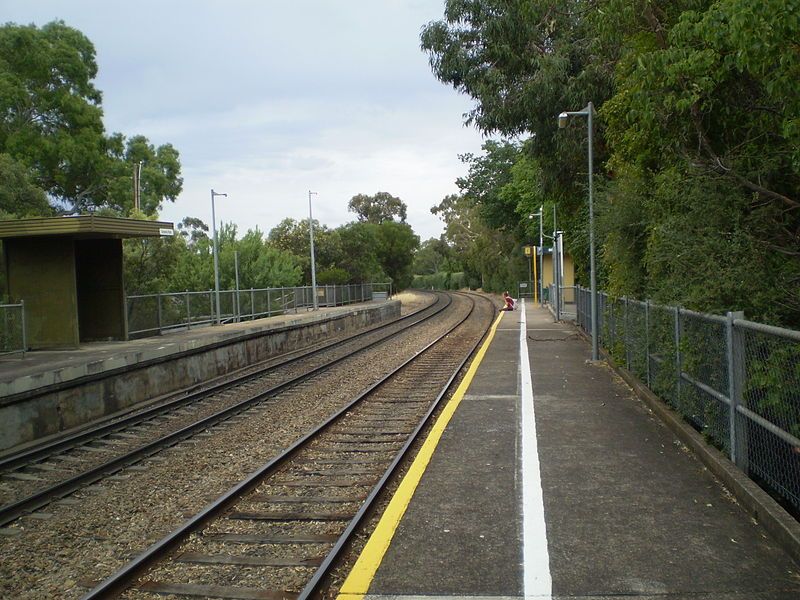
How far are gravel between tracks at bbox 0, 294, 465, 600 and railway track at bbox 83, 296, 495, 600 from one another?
346 millimetres

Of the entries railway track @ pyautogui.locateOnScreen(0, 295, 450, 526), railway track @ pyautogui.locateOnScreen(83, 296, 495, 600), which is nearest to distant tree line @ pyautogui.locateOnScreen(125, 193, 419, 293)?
railway track @ pyautogui.locateOnScreen(0, 295, 450, 526)

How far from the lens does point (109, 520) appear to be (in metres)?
6.56

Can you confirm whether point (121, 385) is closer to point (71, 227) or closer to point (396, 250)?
point (71, 227)

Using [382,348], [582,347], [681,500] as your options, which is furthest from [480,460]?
[382,348]

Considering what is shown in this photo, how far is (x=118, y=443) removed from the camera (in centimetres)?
1005

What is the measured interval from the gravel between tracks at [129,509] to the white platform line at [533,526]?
2952mm

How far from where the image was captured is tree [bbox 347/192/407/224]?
4734 inches

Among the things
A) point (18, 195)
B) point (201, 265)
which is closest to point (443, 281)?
point (201, 265)

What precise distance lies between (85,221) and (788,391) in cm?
1398

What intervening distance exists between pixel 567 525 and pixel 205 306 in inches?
859

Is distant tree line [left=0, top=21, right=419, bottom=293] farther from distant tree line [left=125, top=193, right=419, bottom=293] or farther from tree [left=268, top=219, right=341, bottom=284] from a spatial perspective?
tree [left=268, top=219, right=341, bottom=284]

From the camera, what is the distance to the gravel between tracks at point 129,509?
5316 millimetres

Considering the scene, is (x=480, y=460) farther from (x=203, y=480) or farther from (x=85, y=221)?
(x=85, y=221)

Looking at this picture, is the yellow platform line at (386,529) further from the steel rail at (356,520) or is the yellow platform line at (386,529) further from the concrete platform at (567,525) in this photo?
the steel rail at (356,520)
